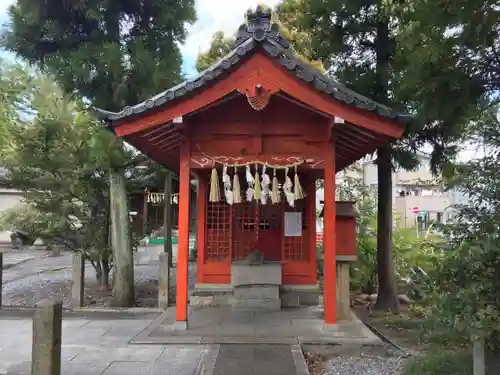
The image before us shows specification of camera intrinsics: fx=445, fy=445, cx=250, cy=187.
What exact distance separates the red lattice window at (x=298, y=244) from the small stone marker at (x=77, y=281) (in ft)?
14.7

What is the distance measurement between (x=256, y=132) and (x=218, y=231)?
124 inches

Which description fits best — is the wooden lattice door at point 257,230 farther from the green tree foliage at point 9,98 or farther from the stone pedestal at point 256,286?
the green tree foliage at point 9,98

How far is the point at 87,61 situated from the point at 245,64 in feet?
13.9

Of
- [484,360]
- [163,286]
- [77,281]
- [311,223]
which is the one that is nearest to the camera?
[484,360]

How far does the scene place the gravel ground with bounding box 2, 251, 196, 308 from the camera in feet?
37.3

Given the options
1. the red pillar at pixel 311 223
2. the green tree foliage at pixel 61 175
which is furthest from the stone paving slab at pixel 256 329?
the green tree foliage at pixel 61 175

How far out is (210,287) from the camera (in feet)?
31.6

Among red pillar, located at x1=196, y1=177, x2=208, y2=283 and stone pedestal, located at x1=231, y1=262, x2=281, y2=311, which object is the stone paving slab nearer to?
stone pedestal, located at x1=231, y1=262, x2=281, y2=311

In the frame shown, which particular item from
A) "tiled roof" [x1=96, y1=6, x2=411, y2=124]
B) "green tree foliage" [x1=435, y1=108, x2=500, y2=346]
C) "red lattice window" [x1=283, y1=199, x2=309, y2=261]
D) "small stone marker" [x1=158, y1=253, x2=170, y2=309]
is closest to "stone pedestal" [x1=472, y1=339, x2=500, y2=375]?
"green tree foliage" [x1=435, y1=108, x2=500, y2=346]

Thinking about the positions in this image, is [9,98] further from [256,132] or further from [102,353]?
[102,353]

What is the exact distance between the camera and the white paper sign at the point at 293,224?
9523 mm

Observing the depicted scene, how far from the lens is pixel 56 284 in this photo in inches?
539

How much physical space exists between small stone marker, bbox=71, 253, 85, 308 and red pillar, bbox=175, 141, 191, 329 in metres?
3.34

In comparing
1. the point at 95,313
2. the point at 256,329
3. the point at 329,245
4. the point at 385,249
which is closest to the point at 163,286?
the point at 95,313
